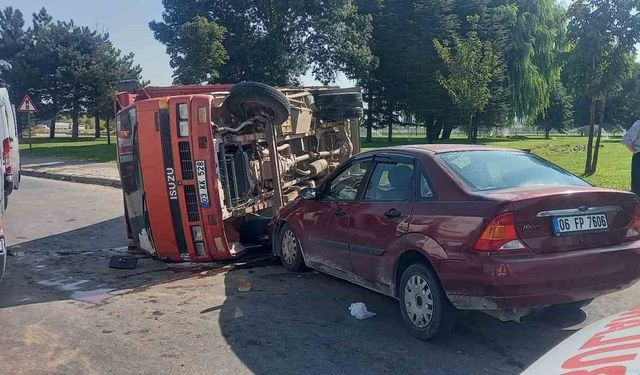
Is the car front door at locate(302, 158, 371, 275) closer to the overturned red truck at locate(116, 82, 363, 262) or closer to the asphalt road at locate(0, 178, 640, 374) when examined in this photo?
the asphalt road at locate(0, 178, 640, 374)

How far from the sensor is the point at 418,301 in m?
4.77

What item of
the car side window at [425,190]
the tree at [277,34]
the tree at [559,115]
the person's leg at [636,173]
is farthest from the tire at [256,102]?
the tree at [559,115]

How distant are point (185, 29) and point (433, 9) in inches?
715

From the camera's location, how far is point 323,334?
4.89m

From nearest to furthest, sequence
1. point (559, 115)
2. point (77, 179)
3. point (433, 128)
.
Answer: point (77, 179) < point (433, 128) < point (559, 115)

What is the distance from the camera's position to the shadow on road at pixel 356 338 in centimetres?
427

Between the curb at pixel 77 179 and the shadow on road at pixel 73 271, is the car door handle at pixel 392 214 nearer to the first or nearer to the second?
the shadow on road at pixel 73 271

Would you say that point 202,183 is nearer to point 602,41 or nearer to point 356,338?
point 356,338

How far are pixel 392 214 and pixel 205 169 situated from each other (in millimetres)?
2703

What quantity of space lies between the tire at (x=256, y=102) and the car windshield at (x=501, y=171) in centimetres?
288

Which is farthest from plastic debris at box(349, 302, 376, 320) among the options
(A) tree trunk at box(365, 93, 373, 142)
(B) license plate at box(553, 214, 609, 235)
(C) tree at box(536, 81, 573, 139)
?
(C) tree at box(536, 81, 573, 139)

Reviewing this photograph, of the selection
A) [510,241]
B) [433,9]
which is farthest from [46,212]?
[433,9]

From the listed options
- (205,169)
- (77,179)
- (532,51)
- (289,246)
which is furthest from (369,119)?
(205,169)

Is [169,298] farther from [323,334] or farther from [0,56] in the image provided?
[0,56]
